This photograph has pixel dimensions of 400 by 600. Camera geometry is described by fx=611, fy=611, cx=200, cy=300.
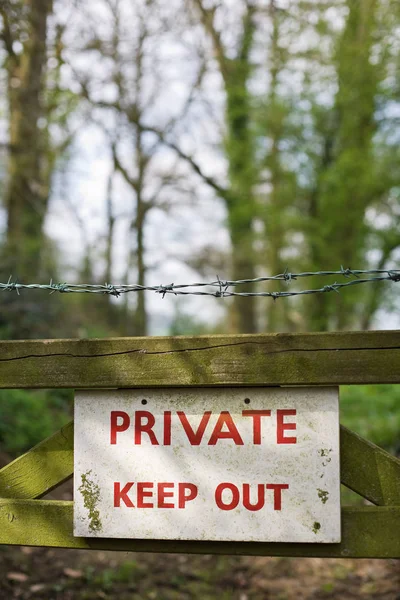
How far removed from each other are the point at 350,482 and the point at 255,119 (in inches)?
550

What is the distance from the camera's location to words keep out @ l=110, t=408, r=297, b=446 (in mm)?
2230

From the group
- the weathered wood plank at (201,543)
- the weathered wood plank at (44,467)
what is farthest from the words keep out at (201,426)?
the weathered wood plank at (201,543)

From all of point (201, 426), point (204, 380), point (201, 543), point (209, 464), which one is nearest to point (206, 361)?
point (204, 380)

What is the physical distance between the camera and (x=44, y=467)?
2.45 metres

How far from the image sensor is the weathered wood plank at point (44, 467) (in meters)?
2.44

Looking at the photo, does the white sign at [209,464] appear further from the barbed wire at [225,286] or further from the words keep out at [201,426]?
the barbed wire at [225,286]

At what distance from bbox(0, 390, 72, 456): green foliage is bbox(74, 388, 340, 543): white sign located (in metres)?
4.82

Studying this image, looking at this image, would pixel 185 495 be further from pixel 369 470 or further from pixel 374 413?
pixel 374 413

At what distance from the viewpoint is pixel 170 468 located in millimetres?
2271

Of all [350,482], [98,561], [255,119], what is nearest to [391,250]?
[255,119]

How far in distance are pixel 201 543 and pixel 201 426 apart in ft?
1.41

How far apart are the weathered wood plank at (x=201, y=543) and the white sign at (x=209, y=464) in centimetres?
6

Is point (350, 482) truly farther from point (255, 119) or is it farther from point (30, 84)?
point (255, 119)

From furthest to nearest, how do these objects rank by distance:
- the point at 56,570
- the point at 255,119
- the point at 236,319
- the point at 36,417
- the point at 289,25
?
the point at 236,319, the point at 255,119, the point at 289,25, the point at 36,417, the point at 56,570
